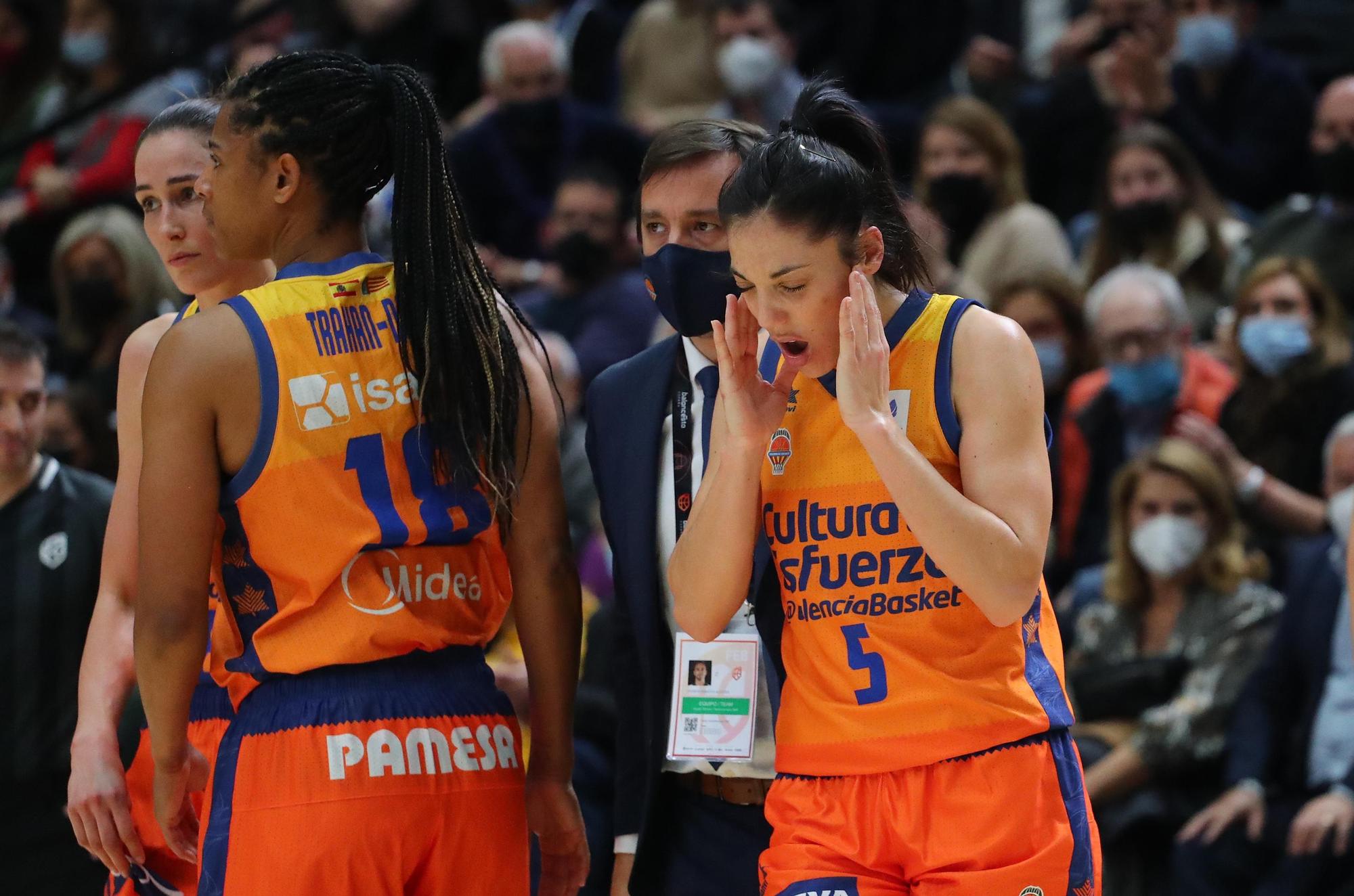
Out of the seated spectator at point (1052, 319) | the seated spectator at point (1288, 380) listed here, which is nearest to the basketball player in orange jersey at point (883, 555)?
the seated spectator at point (1288, 380)

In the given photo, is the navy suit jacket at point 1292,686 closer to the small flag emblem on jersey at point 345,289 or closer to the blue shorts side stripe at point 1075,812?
the blue shorts side stripe at point 1075,812

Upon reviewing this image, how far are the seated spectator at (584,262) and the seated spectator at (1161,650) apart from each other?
301 cm

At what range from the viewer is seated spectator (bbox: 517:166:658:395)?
833 cm

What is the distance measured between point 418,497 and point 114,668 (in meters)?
0.75

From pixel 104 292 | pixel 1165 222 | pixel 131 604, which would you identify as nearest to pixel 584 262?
pixel 104 292

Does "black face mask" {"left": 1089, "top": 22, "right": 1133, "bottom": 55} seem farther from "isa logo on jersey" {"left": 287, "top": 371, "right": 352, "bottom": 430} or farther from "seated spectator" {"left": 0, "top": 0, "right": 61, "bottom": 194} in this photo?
"isa logo on jersey" {"left": 287, "top": 371, "right": 352, "bottom": 430}

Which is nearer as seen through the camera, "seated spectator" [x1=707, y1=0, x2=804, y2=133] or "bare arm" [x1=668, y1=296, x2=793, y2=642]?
"bare arm" [x1=668, y1=296, x2=793, y2=642]

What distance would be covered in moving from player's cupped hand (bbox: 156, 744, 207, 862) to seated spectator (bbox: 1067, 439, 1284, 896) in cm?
341

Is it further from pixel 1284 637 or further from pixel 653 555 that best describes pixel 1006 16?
pixel 653 555

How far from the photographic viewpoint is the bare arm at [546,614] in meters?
3.12

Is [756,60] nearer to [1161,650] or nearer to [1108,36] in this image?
[1108,36]

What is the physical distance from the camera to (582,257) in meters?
8.66

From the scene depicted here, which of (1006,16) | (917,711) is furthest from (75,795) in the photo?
(1006,16)

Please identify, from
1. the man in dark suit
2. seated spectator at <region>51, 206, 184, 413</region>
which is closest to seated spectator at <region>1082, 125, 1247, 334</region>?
seated spectator at <region>51, 206, 184, 413</region>
